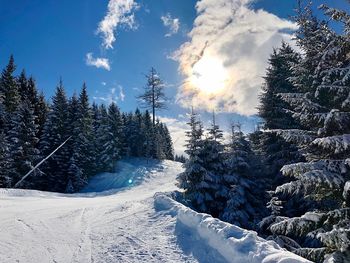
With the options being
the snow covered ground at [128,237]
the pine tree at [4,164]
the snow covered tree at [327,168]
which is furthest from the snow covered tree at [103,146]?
the snow covered tree at [327,168]

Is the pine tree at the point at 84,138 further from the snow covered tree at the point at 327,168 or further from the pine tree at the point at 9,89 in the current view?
the snow covered tree at the point at 327,168

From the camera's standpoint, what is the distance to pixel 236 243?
7664 millimetres

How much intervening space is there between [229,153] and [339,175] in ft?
43.4

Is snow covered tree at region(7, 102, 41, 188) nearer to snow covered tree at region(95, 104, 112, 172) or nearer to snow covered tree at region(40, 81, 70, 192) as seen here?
→ snow covered tree at region(40, 81, 70, 192)

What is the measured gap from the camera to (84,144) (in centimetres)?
4028

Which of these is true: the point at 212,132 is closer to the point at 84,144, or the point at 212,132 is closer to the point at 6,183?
the point at 6,183

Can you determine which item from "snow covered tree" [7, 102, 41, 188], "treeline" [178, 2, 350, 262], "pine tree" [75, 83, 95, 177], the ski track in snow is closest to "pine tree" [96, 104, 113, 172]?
"pine tree" [75, 83, 95, 177]

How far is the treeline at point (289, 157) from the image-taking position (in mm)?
9109

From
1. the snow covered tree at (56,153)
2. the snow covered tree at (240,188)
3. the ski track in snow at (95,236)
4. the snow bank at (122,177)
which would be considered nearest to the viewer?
the ski track in snow at (95,236)

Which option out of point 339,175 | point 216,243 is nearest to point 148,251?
point 216,243

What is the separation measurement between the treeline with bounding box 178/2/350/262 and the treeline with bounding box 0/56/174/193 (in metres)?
18.4

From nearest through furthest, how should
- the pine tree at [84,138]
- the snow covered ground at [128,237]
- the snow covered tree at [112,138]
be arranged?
the snow covered ground at [128,237] → the pine tree at [84,138] → the snow covered tree at [112,138]

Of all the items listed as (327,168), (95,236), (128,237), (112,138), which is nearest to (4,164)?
(112,138)

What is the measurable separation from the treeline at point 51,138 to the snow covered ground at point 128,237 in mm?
18805
